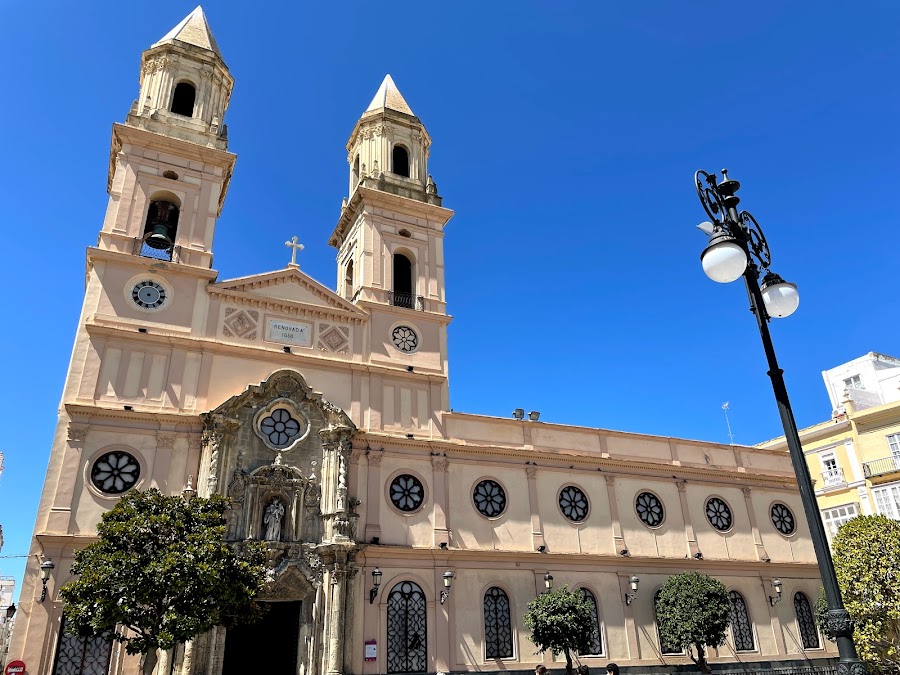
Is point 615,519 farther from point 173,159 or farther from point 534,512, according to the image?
point 173,159

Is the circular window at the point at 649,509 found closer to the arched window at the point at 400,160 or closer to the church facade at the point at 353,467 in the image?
the church facade at the point at 353,467

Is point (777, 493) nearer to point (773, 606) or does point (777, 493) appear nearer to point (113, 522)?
point (773, 606)

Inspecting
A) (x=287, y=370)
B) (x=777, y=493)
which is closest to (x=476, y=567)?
(x=287, y=370)

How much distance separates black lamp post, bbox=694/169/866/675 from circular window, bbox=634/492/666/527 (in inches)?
853

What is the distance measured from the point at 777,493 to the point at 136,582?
29.3 metres

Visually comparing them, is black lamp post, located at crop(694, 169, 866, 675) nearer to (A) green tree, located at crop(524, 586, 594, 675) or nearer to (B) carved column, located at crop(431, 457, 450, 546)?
(A) green tree, located at crop(524, 586, 594, 675)

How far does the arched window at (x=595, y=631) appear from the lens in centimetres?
2534

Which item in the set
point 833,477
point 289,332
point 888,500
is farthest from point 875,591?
point 289,332

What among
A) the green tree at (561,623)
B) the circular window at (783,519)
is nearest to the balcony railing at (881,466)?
the circular window at (783,519)

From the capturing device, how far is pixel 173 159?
27.1m

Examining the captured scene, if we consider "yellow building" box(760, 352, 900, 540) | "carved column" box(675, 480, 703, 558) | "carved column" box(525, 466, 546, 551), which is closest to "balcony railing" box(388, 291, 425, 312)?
"carved column" box(525, 466, 546, 551)

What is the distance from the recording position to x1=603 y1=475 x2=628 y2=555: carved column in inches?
1086

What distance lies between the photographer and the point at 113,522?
17219 millimetres

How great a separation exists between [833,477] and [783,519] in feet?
21.6
